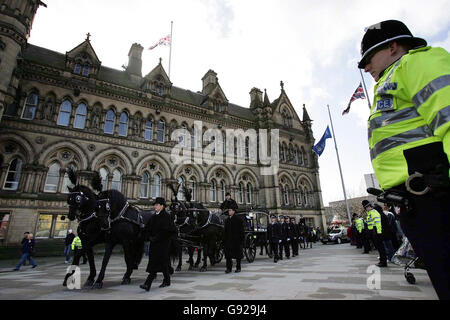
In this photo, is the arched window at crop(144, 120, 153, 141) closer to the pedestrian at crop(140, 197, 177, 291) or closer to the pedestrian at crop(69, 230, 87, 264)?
the pedestrian at crop(69, 230, 87, 264)

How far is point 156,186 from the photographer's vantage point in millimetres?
20656

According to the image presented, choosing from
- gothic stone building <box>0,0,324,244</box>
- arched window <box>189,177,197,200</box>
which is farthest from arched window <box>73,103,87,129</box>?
arched window <box>189,177,197,200</box>

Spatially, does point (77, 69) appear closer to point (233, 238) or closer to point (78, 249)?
point (78, 249)

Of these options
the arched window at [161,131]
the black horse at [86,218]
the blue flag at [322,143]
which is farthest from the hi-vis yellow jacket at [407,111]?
the blue flag at [322,143]

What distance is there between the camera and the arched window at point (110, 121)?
19.7 meters

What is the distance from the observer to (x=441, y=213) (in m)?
1.40

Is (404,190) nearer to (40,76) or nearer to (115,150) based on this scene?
(115,150)

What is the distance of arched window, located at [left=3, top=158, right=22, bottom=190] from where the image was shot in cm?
1558

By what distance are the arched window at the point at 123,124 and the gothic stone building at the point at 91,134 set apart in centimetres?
8

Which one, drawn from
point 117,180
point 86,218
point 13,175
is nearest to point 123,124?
point 117,180

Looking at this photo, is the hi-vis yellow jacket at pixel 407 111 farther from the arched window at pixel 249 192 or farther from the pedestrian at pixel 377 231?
the arched window at pixel 249 192
